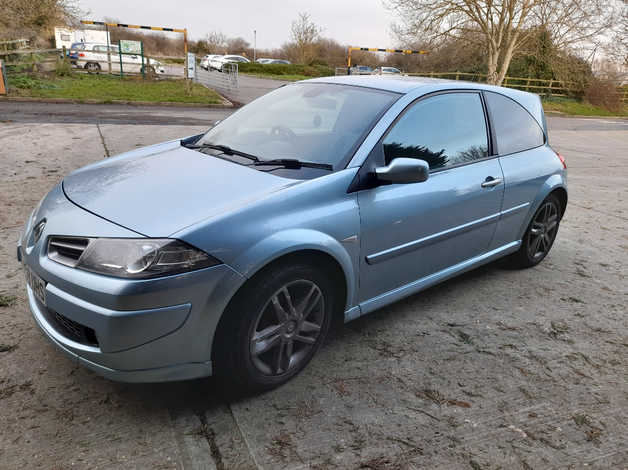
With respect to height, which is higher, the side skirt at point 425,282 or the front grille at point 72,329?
the front grille at point 72,329

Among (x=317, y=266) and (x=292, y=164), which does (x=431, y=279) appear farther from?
(x=292, y=164)

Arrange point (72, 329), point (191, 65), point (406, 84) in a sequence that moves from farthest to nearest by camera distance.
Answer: point (191, 65) → point (406, 84) → point (72, 329)

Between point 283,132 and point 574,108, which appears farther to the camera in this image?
point 574,108

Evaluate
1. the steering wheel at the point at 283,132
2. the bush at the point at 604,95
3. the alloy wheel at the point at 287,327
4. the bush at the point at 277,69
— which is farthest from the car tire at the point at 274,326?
the bush at the point at 277,69

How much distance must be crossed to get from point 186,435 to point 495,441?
141 centimetres

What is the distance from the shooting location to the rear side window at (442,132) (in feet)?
9.84

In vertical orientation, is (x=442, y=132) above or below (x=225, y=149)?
above

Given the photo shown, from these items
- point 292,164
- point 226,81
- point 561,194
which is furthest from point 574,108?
point 292,164

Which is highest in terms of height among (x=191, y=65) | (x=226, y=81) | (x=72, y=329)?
(x=191, y=65)

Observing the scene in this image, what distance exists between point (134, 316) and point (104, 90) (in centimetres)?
1753

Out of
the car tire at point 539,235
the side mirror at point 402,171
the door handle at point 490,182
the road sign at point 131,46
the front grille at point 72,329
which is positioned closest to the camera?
the front grille at point 72,329

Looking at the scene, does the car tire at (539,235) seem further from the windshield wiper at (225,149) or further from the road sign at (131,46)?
the road sign at (131,46)

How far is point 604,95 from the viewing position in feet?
102

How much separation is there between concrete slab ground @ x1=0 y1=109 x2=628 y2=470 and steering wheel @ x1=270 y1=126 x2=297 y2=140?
4.23 ft
